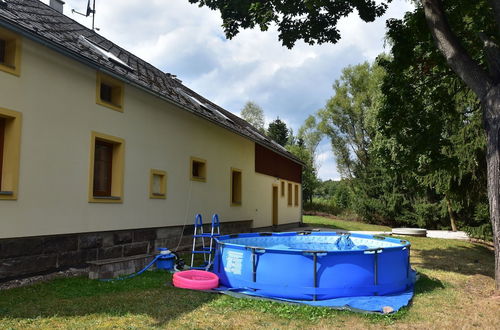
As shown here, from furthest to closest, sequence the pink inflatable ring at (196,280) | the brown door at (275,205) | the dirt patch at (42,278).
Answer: the brown door at (275,205)
the pink inflatable ring at (196,280)
the dirt patch at (42,278)

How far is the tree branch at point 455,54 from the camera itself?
7828 millimetres

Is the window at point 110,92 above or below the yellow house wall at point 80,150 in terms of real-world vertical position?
above

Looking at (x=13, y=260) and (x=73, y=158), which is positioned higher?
(x=73, y=158)

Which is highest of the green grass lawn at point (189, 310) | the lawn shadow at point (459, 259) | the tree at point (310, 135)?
the tree at point (310, 135)

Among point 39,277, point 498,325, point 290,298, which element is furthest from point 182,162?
point 498,325

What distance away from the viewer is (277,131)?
51344 mm

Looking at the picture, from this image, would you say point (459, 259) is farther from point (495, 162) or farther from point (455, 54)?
point (455, 54)

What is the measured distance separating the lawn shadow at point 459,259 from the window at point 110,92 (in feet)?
31.0

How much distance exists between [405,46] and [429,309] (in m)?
7.22

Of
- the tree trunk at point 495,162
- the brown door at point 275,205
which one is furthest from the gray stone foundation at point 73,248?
the brown door at point 275,205

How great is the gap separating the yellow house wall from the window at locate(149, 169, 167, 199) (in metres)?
0.16

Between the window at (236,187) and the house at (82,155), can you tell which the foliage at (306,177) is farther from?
the house at (82,155)

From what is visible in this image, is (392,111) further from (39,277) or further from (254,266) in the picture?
(39,277)

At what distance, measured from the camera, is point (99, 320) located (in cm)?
548
